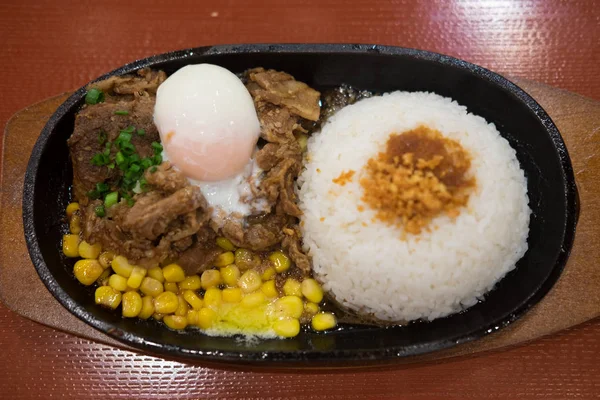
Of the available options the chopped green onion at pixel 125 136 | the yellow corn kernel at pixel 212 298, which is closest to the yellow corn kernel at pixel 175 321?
the yellow corn kernel at pixel 212 298

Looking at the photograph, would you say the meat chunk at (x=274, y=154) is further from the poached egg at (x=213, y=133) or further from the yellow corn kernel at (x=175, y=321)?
the yellow corn kernel at (x=175, y=321)

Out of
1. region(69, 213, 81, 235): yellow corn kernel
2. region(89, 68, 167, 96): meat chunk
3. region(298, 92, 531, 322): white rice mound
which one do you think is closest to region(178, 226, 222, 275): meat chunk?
region(298, 92, 531, 322): white rice mound

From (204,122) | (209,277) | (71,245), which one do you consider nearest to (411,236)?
(209,277)

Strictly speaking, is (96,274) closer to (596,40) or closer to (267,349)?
(267,349)

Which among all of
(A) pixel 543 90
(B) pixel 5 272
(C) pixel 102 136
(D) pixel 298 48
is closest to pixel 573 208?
(A) pixel 543 90

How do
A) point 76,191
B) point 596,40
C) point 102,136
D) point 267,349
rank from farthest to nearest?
point 596,40 < point 76,191 < point 102,136 < point 267,349

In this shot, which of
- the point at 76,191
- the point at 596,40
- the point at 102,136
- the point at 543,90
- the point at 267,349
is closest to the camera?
the point at 267,349
